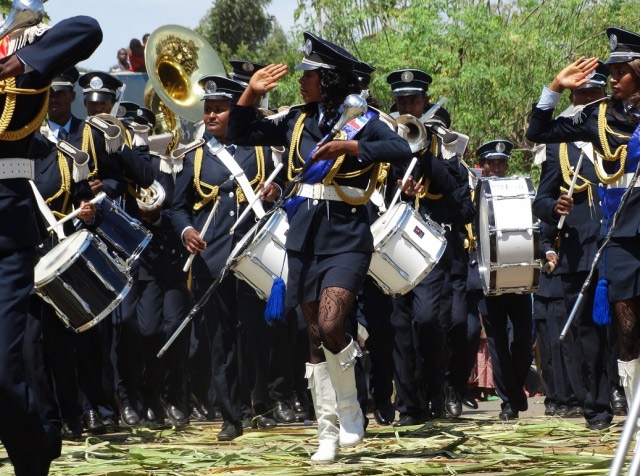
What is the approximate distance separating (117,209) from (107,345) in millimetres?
2436

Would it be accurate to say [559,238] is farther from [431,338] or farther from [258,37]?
[258,37]

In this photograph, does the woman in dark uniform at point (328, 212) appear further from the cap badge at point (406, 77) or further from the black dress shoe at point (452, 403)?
the black dress shoe at point (452, 403)

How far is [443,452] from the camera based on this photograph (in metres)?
8.74

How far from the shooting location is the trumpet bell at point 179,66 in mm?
16109

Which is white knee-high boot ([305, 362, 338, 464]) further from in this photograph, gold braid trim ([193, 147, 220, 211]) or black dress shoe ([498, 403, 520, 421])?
black dress shoe ([498, 403, 520, 421])

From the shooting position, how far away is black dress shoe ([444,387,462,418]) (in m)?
12.7

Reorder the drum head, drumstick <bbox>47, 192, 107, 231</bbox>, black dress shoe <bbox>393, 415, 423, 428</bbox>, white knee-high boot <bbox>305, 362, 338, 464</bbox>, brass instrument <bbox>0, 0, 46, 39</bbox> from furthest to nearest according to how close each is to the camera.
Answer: black dress shoe <bbox>393, 415, 423, 428</bbox>
drumstick <bbox>47, 192, 107, 231</bbox>
the drum head
white knee-high boot <bbox>305, 362, 338, 464</bbox>
brass instrument <bbox>0, 0, 46, 39</bbox>

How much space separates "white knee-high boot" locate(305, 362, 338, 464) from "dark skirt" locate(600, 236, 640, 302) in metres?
1.76

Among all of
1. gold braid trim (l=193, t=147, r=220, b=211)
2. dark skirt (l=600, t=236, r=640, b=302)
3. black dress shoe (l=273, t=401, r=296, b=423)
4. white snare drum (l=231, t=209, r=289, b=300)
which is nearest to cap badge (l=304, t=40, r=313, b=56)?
white snare drum (l=231, t=209, r=289, b=300)

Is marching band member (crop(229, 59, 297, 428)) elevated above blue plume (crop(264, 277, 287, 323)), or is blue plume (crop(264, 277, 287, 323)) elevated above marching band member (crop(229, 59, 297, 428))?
blue plume (crop(264, 277, 287, 323))

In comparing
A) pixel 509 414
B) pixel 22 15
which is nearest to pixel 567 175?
pixel 509 414

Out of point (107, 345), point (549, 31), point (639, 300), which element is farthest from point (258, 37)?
point (639, 300)

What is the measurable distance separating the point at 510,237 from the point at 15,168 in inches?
231

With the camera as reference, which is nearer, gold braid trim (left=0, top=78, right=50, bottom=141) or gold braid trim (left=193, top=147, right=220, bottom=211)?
gold braid trim (left=0, top=78, right=50, bottom=141)
